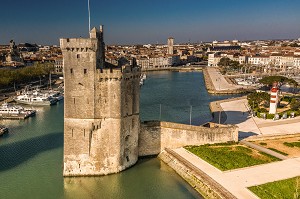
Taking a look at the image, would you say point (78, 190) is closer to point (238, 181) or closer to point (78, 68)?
point (78, 68)

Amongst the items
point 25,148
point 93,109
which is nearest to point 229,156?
point 93,109

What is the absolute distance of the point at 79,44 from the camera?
23.9m

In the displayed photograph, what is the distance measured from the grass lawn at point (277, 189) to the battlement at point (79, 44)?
50.3 feet

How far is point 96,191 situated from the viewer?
78.6 ft

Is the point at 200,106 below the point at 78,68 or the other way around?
below

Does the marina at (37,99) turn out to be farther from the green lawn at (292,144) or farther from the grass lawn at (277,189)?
the grass lawn at (277,189)

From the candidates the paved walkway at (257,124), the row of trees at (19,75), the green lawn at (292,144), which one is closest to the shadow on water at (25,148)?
the paved walkway at (257,124)

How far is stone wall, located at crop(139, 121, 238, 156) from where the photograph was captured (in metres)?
29.5

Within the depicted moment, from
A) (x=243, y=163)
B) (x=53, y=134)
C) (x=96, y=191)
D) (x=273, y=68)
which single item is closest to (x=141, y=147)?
(x=96, y=191)

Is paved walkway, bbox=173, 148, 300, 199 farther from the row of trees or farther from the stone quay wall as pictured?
the row of trees

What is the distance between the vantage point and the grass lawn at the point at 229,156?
26.5 m

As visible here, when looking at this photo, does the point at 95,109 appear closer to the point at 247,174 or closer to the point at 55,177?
the point at 55,177

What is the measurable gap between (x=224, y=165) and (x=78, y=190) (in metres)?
11.7

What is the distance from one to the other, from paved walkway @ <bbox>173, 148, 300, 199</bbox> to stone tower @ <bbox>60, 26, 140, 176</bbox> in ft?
22.0
